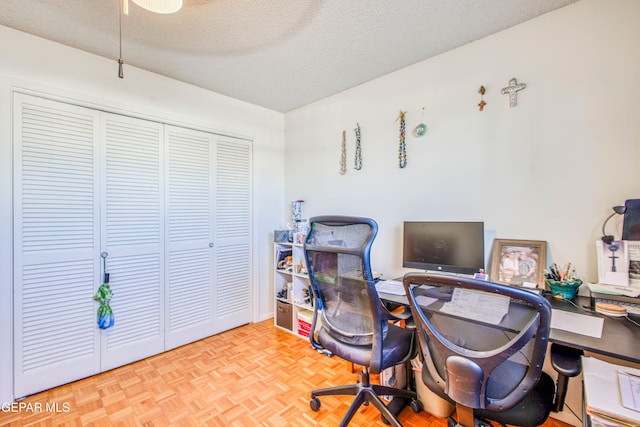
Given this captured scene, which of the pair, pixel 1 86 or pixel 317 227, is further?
pixel 1 86

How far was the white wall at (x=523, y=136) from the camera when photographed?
157 cm

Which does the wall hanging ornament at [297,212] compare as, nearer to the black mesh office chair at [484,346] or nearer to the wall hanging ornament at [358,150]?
the wall hanging ornament at [358,150]

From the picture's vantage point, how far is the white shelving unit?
9.43 ft

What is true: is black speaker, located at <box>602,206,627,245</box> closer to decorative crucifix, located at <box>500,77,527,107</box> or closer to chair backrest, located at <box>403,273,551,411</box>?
decorative crucifix, located at <box>500,77,527,107</box>

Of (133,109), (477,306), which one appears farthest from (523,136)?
(133,109)

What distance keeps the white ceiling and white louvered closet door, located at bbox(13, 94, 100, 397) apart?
59cm

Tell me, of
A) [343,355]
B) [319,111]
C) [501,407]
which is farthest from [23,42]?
[501,407]

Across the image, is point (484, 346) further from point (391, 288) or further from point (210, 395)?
point (210, 395)

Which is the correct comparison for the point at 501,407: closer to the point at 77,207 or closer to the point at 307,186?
the point at 307,186

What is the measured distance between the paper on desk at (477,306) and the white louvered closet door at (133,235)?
2450mm

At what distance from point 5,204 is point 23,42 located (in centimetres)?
113

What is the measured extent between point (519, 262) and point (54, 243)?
325 cm

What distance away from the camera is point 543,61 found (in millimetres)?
1763

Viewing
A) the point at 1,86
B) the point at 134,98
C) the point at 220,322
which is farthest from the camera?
the point at 220,322
